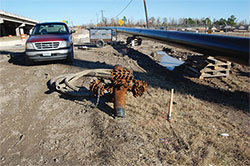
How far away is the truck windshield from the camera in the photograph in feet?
27.6

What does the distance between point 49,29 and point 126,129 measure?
7.18m

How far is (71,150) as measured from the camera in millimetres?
2898

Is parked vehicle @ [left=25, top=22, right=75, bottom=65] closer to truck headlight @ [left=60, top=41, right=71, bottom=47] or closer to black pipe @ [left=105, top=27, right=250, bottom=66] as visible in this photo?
truck headlight @ [left=60, top=41, right=71, bottom=47]

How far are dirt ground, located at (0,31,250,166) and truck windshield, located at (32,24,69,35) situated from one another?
11.3ft

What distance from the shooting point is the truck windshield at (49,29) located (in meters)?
8.42

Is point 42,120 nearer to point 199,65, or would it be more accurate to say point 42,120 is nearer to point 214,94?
point 214,94

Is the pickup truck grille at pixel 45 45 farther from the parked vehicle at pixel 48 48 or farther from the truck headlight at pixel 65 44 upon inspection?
the truck headlight at pixel 65 44

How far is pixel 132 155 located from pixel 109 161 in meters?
0.36

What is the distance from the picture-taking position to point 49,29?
860 centimetres

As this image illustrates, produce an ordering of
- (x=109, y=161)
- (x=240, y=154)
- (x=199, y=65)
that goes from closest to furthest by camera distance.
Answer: (x=109, y=161) < (x=240, y=154) < (x=199, y=65)

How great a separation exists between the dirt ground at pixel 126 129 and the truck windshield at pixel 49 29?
3.44m

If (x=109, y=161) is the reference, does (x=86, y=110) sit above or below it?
above

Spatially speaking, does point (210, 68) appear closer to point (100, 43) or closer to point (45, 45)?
point (45, 45)

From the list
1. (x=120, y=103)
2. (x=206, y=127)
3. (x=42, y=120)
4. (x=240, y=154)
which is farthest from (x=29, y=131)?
(x=240, y=154)
